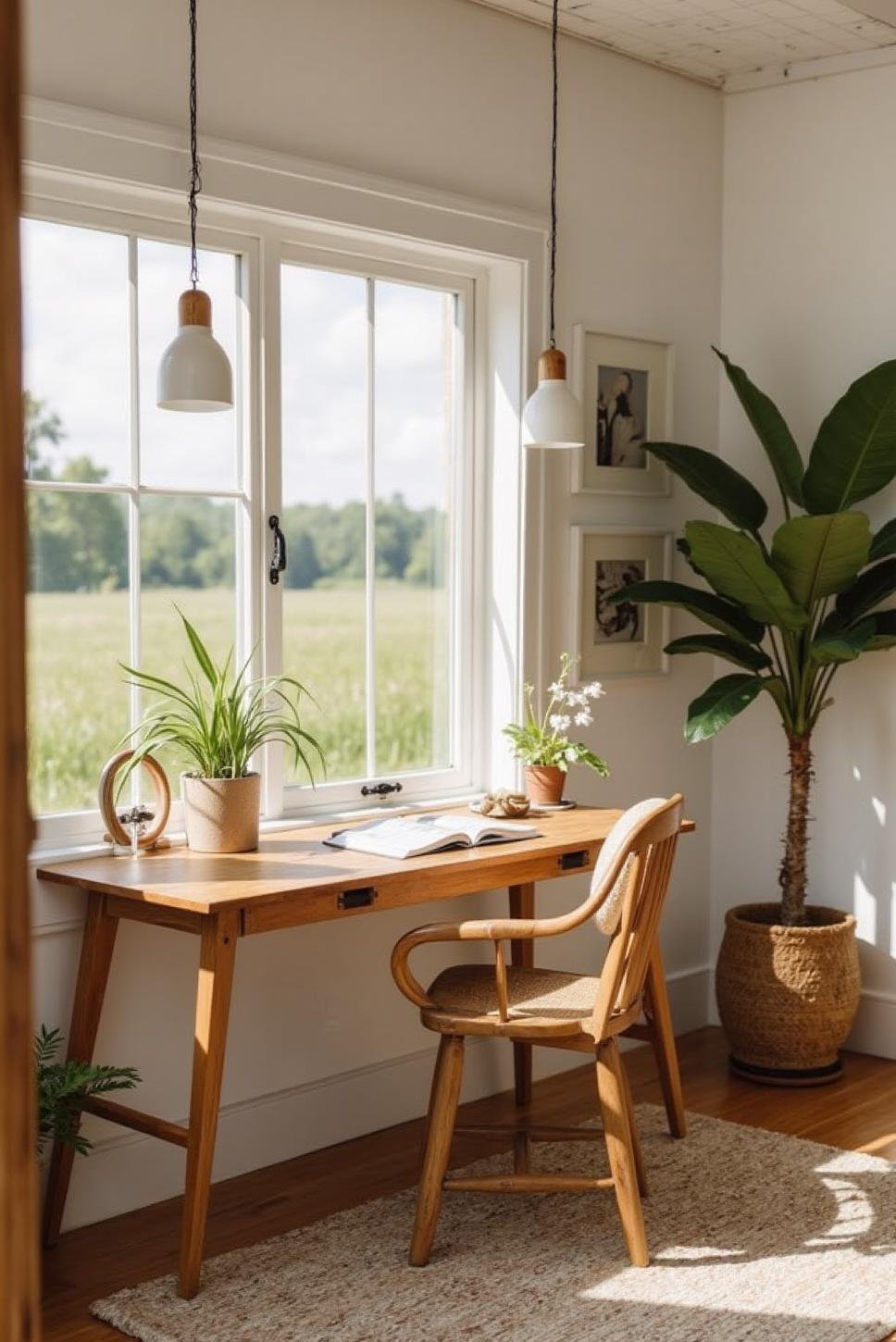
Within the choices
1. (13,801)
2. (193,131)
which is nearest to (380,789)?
(193,131)

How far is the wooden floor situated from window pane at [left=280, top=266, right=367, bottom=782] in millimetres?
941

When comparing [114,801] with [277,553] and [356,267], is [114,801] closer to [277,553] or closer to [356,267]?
[277,553]

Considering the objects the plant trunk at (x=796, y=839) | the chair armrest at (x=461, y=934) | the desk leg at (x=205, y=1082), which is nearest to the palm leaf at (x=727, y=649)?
the plant trunk at (x=796, y=839)

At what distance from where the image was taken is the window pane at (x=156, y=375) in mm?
3455

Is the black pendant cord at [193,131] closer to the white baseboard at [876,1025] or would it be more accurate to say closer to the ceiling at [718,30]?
the ceiling at [718,30]

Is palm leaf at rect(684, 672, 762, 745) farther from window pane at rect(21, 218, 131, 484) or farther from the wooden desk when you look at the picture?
window pane at rect(21, 218, 131, 484)

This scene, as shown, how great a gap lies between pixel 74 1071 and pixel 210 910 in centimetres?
47

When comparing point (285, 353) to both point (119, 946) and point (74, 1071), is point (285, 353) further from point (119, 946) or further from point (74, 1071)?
point (74, 1071)

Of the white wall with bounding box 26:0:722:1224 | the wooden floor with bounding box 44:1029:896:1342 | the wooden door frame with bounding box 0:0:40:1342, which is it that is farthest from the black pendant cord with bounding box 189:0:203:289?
the wooden door frame with bounding box 0:0:40:1342

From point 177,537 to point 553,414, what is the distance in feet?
3.04

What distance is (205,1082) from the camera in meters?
2.89

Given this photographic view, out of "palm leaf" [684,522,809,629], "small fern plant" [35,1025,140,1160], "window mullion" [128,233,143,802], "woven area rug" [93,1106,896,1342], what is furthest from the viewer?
"palm leaf" [684,522,809,629]

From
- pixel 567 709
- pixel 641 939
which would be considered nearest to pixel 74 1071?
pixel 641 939

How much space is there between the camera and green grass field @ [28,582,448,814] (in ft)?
11.0
